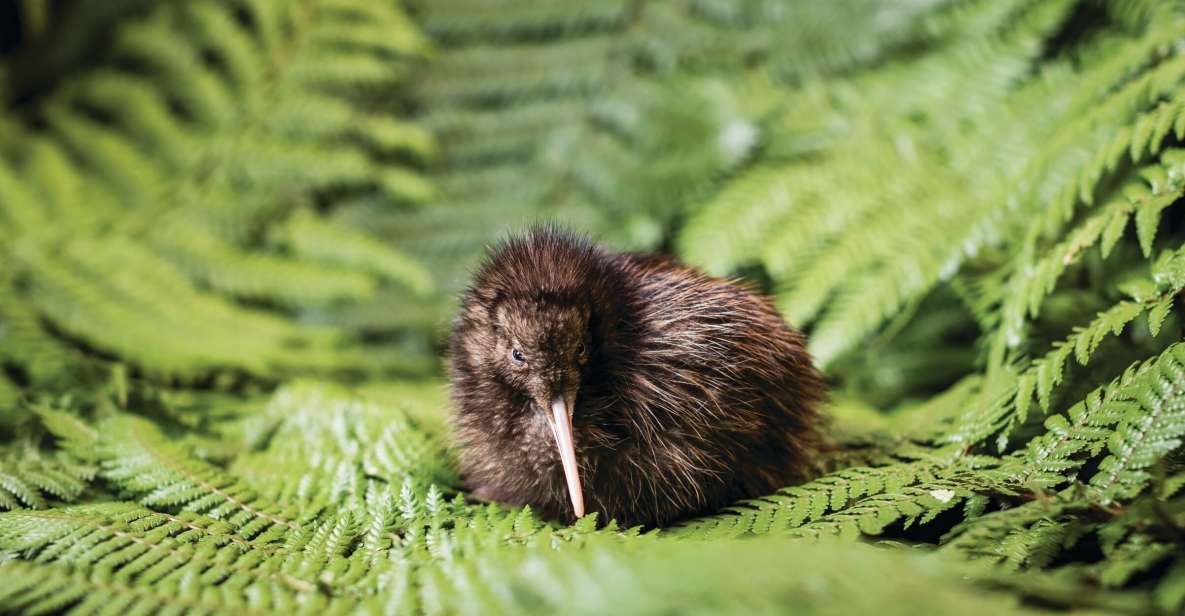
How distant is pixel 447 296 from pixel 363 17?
1220 millimetres

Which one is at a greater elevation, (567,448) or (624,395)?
(624,395)

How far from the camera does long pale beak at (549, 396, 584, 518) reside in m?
1.76

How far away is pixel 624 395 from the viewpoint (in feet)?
6.31

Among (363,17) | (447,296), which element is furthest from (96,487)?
(363,17)

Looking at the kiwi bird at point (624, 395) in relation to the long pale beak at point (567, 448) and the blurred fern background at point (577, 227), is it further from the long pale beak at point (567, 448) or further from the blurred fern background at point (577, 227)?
the blurred fern background at point (577, 227)

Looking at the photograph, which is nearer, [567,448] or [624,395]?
[567,448]

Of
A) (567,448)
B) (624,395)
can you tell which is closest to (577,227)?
(624,395)

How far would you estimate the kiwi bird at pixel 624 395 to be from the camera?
6.14 ft

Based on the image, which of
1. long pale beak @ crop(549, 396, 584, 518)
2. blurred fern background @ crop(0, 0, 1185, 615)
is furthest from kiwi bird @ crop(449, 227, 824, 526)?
blurred fern background @ crop(0, 0, 1185, 615)

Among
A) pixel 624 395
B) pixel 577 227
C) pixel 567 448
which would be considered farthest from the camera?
pixel 577 227

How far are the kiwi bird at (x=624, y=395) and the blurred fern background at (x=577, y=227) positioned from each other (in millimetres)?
126

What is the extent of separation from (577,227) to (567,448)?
1.51 meters

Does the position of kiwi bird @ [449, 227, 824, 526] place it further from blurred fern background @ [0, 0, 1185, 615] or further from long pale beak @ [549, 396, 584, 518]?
blurred fern background @ [0, 0, 1185, 615]

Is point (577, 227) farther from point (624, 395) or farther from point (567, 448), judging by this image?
point (567, 448)
